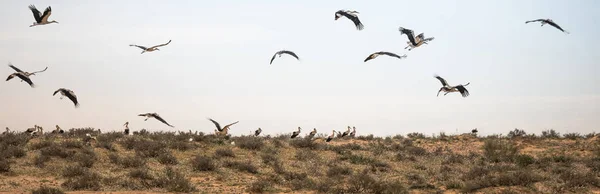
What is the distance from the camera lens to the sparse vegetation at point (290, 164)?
21.1m

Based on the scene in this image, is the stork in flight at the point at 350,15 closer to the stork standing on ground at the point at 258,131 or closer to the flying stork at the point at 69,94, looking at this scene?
the flying stork at the point at 69,94

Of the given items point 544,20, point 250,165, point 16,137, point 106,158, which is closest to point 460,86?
point 544,20

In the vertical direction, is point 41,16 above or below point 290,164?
above

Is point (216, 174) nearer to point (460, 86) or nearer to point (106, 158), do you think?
point (106, 158)

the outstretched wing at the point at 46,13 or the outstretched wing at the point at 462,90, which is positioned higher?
the outstretched wing at the point at 46,13

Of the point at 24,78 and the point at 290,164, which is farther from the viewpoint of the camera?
the point at 290,164

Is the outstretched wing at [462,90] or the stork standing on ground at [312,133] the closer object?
the outstretched wing at [462,90]

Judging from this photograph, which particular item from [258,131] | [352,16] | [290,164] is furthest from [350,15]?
[258,131]

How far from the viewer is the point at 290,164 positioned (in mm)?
25734

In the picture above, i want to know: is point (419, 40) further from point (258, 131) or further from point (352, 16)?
point (258, 131)

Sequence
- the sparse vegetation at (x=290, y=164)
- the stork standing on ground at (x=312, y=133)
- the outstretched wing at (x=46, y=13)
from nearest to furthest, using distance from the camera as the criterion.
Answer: the outstretched wing at (x=46, y=13) < the sparse vegetation at (x=290, y=164) < the stork standing on ground at (x=312, y=133)

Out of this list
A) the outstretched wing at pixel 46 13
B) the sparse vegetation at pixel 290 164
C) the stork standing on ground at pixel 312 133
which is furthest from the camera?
the stork standing on ground at pixel 312 133

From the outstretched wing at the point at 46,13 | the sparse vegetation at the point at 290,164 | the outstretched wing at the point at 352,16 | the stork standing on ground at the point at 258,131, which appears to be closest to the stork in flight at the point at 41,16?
the outstretched wing at the point at 46,13

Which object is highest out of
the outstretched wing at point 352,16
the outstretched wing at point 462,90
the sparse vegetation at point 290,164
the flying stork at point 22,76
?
the outstretched wing at point 352,16
